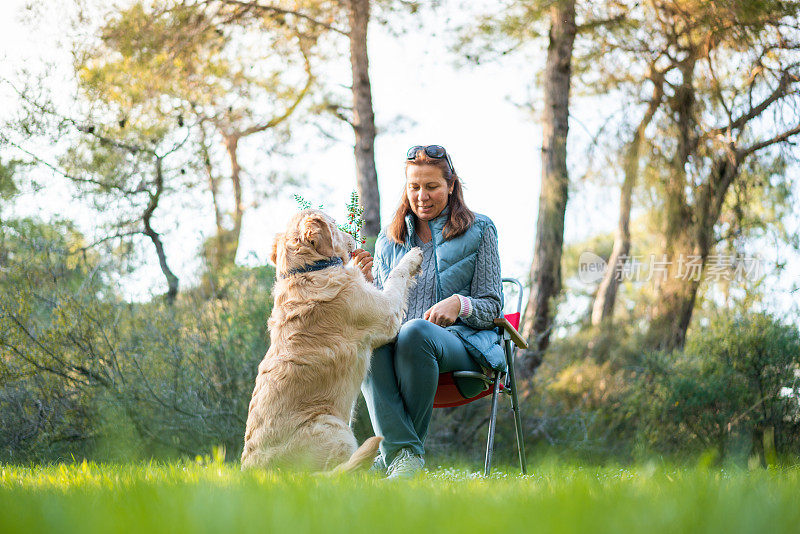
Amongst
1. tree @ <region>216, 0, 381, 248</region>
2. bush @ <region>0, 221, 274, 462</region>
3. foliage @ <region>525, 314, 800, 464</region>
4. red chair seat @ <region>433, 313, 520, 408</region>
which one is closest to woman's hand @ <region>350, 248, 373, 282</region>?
red chair seat @ <region>433, 313, 520, 408</region>

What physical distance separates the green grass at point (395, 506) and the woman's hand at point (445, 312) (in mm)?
1133

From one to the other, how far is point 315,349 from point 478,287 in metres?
0.99

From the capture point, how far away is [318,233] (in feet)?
11.3

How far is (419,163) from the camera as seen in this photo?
392 cm

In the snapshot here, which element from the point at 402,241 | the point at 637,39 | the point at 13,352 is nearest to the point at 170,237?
the point at 13,352

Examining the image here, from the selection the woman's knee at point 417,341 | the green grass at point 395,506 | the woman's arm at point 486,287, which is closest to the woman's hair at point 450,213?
the woman's arm at point 486,287

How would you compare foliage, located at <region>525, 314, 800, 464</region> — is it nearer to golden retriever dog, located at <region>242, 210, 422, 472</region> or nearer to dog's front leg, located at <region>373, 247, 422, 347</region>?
dog's front leg, located at <region>373, 247, 422, 347</region>

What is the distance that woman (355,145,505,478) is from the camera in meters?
3.43

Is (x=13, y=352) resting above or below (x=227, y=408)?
above

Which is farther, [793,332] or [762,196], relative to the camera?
[762,196]

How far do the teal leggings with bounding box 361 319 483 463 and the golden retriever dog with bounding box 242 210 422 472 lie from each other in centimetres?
10

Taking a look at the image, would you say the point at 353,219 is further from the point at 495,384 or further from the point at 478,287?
the point at 495,384

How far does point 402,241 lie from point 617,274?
23.8ft

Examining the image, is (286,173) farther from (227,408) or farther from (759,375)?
(759,375)
